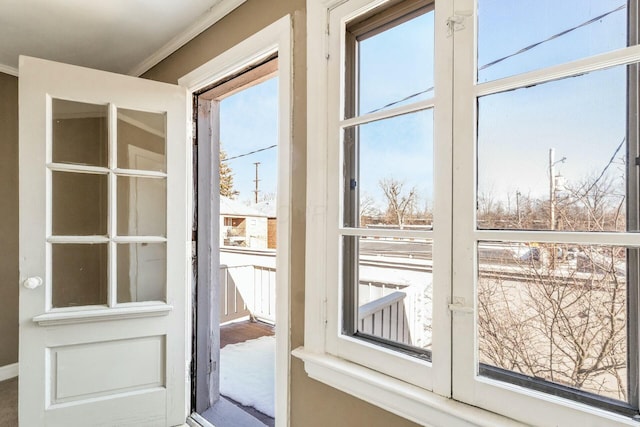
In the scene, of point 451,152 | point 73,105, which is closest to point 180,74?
point 73,105

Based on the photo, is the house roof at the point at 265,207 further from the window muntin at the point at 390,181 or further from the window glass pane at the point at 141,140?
the window muntin at the point at 390,181

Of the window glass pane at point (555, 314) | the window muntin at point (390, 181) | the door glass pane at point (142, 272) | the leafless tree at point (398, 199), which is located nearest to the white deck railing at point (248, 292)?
the door glass pane at point (142, 272)

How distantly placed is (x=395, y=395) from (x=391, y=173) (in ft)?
2.32

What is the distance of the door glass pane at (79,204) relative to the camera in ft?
5.84

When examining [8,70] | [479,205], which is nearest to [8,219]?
[8,70]

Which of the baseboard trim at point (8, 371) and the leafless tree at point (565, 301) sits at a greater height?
the leafless tree at point (565, 301)

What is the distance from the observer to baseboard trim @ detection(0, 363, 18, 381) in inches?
103

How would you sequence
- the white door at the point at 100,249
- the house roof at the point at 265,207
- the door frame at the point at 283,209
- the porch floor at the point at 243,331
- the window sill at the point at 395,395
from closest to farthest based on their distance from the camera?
the window sill at the point at 395,395 < the door frame at the point at 283,209 < the white door at the point at 100,249 < the porch floor at the point at 243,331 < the house roof at the point at 265,207

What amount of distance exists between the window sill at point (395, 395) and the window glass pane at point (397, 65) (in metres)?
0.90

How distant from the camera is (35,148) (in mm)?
1707

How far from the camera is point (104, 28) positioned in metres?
1.97

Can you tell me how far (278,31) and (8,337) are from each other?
2.98 meters

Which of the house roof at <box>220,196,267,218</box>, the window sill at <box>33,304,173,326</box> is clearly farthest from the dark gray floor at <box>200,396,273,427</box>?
the house roof at <box>220,196,267,218</box>

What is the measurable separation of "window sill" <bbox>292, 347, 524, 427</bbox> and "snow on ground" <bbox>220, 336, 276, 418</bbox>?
125 centimetres
